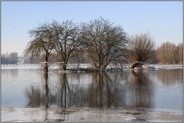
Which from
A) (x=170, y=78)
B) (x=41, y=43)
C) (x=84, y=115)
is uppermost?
(x=41, y=43)

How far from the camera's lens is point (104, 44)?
4281 centimetres

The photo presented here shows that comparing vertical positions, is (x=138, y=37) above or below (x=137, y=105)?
above

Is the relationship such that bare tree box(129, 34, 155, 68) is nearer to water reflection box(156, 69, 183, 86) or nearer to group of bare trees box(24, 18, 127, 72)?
group of bare trees box(24, 18, 127, 72)

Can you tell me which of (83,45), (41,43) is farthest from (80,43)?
(41,43)

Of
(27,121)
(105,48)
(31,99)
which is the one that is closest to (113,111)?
(27,121)

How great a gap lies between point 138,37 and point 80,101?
45.0 m

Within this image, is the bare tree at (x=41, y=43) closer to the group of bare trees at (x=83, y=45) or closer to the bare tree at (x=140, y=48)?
the group of bare trees at (x=83, y=45)

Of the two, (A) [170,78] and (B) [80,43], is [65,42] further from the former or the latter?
(A) [170,78]

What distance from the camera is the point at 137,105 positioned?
1047 centimetres

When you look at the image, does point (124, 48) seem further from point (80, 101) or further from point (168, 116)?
point (168, 116)

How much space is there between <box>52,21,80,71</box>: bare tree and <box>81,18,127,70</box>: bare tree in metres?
2.84

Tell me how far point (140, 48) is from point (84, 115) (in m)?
44.6

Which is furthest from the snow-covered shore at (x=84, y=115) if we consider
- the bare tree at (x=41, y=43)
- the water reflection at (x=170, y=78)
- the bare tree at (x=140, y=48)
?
the bare tree at (x=140, y=48)

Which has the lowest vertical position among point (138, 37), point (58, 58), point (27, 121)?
point (27, 121)
